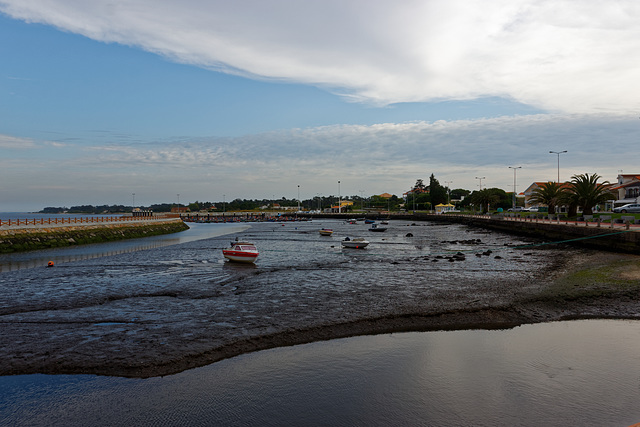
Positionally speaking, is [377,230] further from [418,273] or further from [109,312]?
[109,312]

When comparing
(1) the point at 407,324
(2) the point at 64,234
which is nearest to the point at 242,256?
(1) the point at 407,324

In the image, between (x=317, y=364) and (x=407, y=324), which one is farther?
(x=407, y=324)

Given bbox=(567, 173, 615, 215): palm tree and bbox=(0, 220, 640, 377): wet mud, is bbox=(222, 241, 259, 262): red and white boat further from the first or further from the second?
bbox=(567, 173, 615, 215): palm tree

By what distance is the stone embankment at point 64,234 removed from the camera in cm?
4934

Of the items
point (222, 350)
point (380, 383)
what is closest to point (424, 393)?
point (380, 383)

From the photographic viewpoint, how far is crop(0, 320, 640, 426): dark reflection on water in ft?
31.7

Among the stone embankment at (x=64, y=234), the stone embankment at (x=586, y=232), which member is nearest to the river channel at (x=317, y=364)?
the stone embankment at (x=586, y=232)

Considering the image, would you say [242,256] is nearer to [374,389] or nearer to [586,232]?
[374,389]

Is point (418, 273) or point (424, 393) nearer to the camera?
point (424, 393)

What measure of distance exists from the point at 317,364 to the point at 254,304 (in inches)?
347

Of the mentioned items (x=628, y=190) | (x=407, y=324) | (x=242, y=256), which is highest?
(x=628, y=190)

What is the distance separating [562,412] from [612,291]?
15.1 m

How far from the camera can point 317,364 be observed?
507 inches

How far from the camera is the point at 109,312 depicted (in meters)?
19.7
